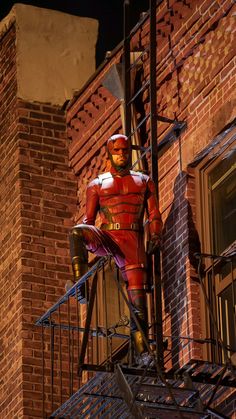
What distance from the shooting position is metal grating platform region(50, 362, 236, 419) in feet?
58.1

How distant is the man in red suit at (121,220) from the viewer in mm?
19234

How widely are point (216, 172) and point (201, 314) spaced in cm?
153

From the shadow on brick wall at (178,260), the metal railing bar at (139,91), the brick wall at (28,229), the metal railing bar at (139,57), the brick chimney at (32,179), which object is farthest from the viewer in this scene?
the brick chimney at (32,179)

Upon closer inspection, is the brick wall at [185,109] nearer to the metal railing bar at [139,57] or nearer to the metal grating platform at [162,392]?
the metal railing bar at [139,57]

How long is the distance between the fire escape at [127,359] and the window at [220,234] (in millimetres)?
59

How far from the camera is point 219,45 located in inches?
779

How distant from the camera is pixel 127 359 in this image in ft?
65.5

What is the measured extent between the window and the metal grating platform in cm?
55

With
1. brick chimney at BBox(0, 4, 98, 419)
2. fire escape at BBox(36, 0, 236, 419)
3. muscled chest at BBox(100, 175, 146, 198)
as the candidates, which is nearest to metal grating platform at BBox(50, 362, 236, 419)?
fire escape at BBox(36, 0, 236, 419)

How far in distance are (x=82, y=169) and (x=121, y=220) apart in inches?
132

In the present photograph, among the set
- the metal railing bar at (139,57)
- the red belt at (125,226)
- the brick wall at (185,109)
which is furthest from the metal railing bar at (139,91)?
the red belt at (125,226)

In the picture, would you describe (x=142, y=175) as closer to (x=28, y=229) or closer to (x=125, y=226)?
(x=125, y=226)

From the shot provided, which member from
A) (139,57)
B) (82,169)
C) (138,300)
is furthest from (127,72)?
(138,300)

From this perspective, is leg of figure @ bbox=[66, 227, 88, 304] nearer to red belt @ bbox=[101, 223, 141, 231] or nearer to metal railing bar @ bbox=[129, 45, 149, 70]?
red belt @ bbox=[101, 223, 141, 231]
